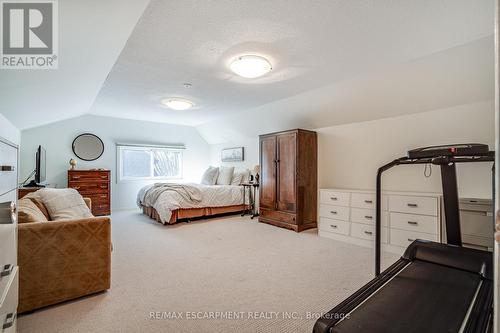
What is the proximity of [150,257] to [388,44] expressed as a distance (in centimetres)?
334

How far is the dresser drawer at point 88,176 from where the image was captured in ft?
16.1

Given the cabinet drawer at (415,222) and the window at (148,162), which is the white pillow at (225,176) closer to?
the window at (148,162)

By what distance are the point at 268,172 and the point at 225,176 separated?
1672mm

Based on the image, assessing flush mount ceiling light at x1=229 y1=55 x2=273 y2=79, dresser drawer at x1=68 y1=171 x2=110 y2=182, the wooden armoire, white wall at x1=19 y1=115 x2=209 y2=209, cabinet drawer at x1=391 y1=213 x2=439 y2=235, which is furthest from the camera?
white wall at x1=19 y1=115 x2=209 y2=209

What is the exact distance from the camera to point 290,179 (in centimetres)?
416

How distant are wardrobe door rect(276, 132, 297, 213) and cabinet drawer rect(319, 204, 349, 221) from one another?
0.48 metres

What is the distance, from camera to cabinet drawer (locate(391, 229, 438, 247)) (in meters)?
2.79

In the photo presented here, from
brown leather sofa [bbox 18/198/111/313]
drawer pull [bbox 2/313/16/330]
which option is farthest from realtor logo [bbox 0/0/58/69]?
drawer pull [bbox 2/313/16/330]

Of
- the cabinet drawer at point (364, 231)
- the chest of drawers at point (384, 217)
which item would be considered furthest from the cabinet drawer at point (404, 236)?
the cabinet drawer at point (364, 231)

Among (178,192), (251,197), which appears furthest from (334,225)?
(178,192)

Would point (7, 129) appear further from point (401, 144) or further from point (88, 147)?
point (401, 144)

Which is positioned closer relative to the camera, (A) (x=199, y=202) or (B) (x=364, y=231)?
(B) (x=364, y=231)

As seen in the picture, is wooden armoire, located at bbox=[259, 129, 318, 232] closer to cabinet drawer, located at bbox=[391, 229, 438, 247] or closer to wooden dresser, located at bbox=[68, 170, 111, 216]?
cabinet drawer, located at bbox=[391, 229, 438, 247]

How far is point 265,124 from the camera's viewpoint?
5.14m
